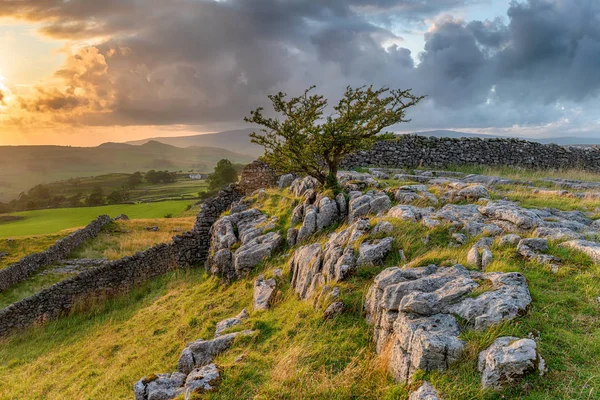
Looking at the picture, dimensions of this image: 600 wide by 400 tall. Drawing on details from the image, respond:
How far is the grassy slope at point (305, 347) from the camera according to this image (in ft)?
17.8

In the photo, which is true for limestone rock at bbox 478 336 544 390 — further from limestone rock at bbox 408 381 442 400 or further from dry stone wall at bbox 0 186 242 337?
dry stone wall at bbox 0 186 242 337

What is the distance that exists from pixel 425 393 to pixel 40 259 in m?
29.9

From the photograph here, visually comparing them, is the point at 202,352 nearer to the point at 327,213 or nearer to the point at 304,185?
the point at 327,213

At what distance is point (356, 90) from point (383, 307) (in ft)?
36.4

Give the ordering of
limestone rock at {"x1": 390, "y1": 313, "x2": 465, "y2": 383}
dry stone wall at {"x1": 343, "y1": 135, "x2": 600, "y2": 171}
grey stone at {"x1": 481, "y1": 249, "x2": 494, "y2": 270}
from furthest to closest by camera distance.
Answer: dry stone wall at {"x1": 343, "y1": 135, "x2": 600, "y2": 171} → grey stone at {"x1": 481, "y1": 249, "x2": 494, "y2": 270} → limestone rock at {"x1": 390, "y1": 313, "x2": 465, "y2": 383}

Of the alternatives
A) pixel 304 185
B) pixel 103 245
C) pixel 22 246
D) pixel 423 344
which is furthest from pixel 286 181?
pixel 22 246

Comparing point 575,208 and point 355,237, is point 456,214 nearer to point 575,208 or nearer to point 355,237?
point 355,237

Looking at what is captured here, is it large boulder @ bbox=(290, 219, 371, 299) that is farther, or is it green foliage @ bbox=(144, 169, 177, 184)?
green foliage @ bbox=(144, 169, 177, 184)

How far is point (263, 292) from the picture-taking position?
11.3m

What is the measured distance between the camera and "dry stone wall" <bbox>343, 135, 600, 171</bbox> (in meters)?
25.7

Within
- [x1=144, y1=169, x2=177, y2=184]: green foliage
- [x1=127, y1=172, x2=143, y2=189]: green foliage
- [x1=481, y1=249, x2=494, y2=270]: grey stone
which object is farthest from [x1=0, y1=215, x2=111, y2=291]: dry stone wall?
[x1=144, y1=169, x2=177, y2=184]: green foliage

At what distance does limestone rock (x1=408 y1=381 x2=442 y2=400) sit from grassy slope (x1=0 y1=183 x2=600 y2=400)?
160 mm

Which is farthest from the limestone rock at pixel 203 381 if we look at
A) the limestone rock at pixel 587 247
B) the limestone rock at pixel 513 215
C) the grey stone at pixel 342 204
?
the limestone rock at pixel 513 215

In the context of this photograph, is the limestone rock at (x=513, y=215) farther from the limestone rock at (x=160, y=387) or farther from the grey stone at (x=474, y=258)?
the limestone rock at (x=160, y=387)
